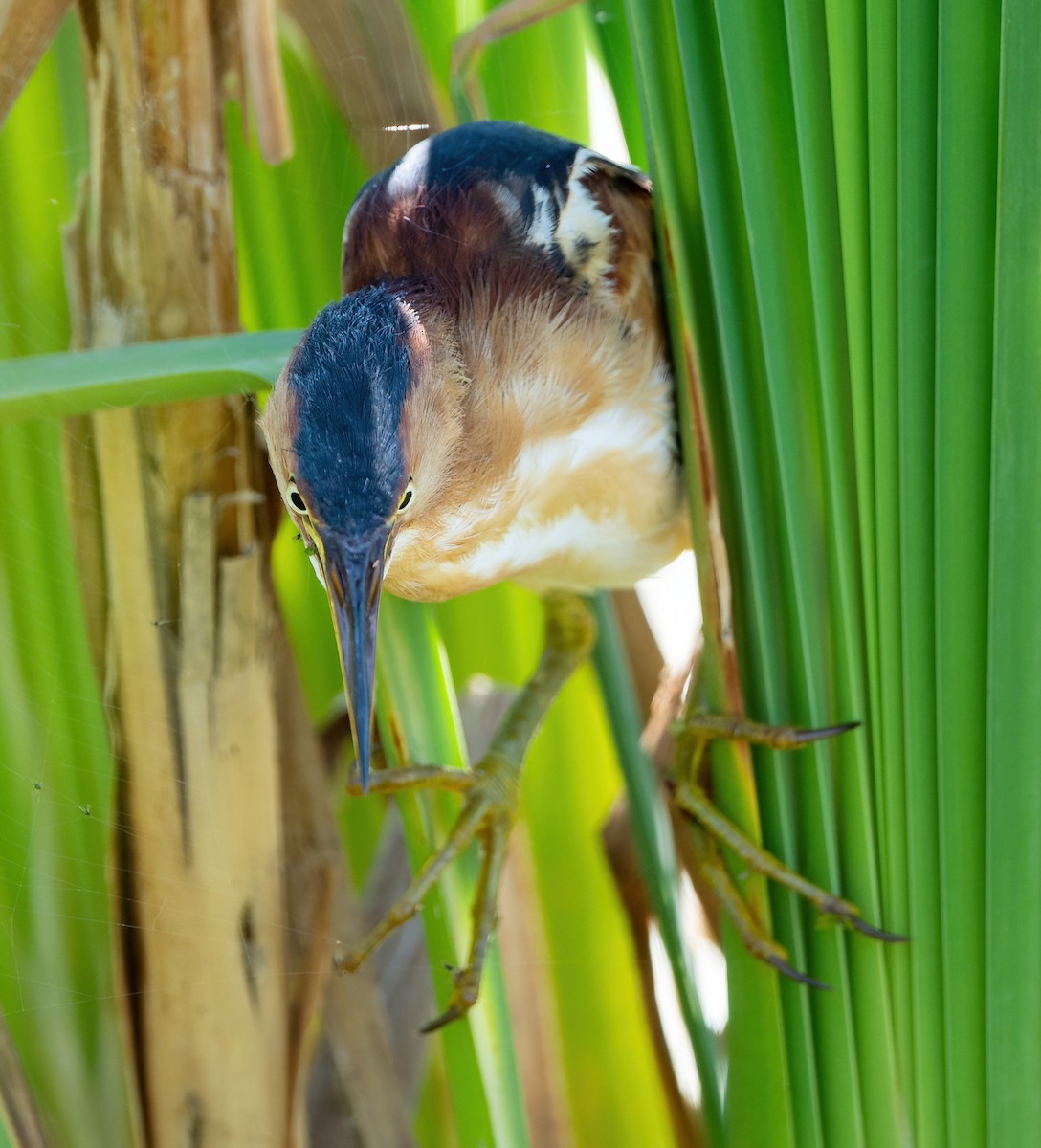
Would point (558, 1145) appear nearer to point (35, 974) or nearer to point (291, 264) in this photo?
point (35, 974)

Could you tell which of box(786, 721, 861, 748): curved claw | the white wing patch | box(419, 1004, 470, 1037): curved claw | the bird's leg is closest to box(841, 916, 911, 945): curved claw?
the bird's leg

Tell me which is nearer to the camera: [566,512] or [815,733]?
[815,733]

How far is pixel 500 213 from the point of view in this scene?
1.01 meters

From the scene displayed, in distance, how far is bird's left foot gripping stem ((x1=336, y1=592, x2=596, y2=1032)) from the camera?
94 centimetres

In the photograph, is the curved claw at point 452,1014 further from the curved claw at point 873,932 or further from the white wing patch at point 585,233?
the white wing patch at point 585,233

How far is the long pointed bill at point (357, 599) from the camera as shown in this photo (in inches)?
29.8

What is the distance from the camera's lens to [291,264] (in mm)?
1022

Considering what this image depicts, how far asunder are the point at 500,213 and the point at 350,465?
356 mm

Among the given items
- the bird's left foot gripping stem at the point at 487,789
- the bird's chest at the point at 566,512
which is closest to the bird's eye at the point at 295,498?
the bird's chest at the point at 566,512

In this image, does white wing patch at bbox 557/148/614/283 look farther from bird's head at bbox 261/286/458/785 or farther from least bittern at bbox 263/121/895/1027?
bird's head at bbox 261/286/458/785

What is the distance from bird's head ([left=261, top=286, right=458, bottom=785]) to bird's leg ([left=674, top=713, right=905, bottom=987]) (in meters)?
0.26

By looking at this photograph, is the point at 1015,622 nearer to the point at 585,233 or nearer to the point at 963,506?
the point at 963,506

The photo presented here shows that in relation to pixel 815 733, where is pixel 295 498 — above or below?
above

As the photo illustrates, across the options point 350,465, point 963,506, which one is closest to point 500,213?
point 350,465
